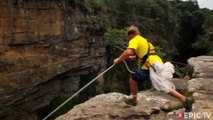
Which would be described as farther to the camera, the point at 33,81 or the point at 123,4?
the point at 123,4

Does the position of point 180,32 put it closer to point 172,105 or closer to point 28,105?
point 28,105

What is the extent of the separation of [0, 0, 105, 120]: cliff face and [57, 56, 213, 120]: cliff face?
11325mm

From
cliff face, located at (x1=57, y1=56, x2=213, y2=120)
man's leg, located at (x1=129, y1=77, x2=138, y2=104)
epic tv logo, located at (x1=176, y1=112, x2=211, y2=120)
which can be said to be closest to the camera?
epic tv logo, located at (x1=176, y1=112, x2=211, y2=120)

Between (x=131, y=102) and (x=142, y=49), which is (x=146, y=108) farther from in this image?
(x=142, y=49)

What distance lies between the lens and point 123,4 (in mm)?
31859

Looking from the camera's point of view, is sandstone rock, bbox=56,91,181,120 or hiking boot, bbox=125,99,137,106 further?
hiking boot, bbox=125,99,137,106

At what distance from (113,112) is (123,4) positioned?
2783 cm

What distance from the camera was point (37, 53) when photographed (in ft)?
57.3

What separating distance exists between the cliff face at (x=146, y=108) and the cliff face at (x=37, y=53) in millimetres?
11325

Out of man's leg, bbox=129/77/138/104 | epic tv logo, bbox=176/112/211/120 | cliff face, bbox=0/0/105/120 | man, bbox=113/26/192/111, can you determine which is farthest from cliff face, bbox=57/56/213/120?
cliff face, bbox=0/0/105/120

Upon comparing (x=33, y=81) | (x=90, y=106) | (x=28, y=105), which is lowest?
(x=28, y=105)

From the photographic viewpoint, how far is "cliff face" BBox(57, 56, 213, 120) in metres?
4.51

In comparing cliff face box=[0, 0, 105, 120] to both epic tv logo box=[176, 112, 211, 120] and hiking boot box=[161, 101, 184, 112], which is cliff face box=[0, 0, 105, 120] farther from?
epic tv logo box=[176, 112, 211, 120]

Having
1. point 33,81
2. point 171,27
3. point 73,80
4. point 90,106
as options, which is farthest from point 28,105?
point 171,27
